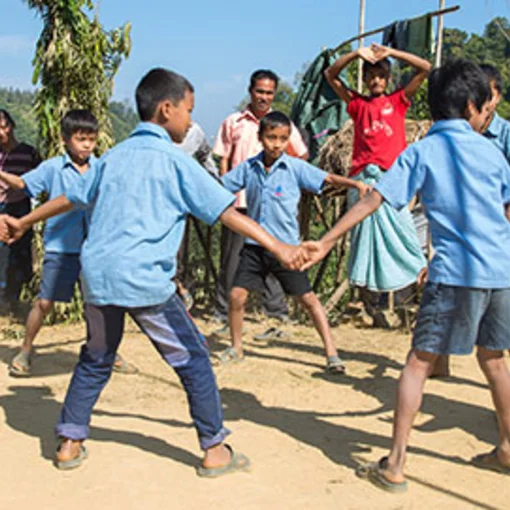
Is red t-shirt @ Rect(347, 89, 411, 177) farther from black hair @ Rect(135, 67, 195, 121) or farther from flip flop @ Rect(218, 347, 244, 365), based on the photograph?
black hair @ Rect(135, 67, 195, 121)

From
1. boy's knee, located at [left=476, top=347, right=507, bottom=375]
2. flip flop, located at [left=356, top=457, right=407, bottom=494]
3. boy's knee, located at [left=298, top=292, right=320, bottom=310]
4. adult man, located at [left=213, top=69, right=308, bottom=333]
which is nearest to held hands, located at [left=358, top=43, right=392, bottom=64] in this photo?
adult man, located at [left=213, top=69, right=308, bottom=333]

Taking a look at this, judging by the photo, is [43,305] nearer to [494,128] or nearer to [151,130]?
[151,130]

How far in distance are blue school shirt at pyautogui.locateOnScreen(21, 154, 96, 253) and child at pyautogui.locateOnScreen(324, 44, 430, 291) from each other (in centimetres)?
202

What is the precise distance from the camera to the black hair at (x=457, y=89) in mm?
3223

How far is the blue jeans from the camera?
3354 millimetres

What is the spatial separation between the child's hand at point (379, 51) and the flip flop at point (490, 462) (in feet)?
9.24

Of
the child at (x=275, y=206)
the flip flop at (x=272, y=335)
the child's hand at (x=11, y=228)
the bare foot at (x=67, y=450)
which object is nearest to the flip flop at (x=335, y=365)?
the child at (x=275, y=206)

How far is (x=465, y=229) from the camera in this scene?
318cm

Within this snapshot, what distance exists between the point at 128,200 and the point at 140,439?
133cm

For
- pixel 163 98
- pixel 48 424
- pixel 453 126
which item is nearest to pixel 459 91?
pixel 453 126

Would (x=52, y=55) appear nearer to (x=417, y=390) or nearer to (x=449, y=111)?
(x=449, y=111)

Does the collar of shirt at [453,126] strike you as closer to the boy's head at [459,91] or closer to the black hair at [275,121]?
the boy's head at [459,91]

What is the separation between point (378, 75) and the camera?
Answer: 5.48 metres

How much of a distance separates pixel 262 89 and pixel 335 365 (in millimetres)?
2428
